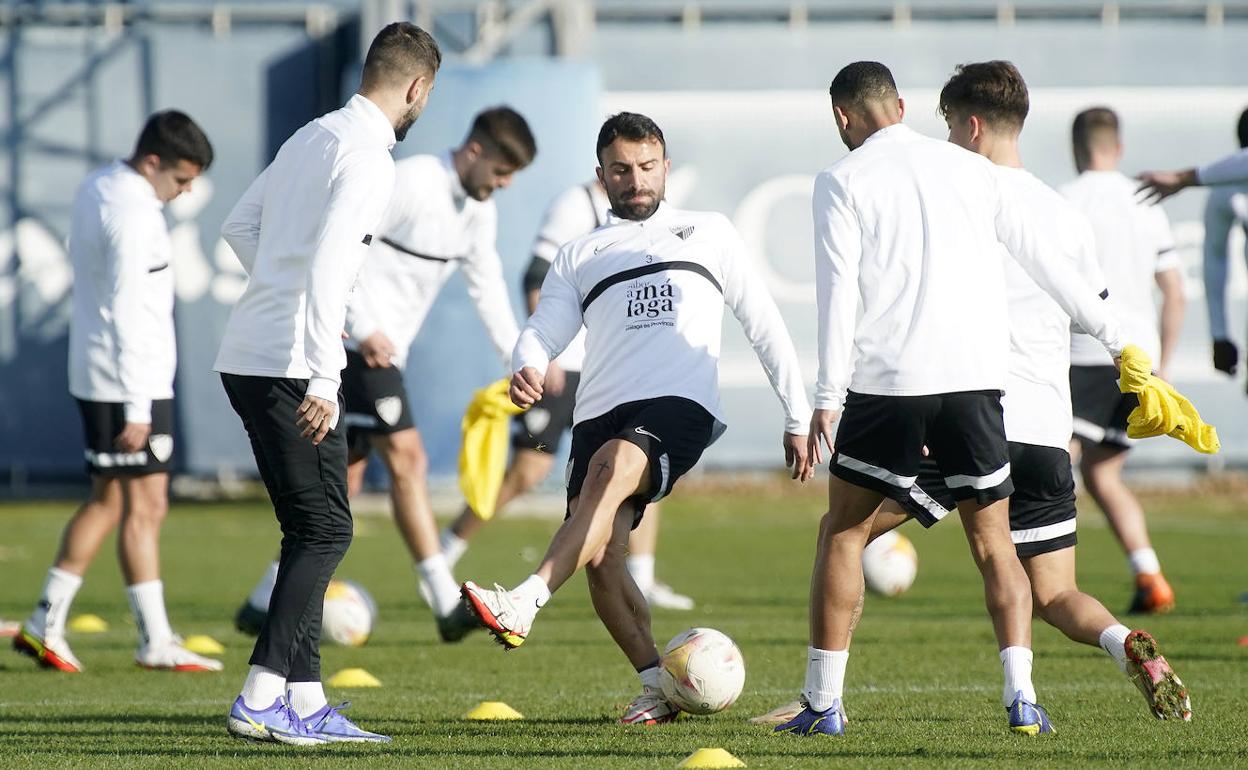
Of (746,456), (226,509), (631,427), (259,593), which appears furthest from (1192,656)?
(226,509)

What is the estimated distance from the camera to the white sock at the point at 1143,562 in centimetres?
898

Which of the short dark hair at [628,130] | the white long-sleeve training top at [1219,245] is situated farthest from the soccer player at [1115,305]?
the short dark hair at [628,130]

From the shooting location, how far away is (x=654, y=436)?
5.78 meters

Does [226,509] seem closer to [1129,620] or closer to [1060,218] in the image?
[1129,620]

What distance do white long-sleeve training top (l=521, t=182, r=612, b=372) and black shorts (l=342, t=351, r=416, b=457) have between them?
3.42ft

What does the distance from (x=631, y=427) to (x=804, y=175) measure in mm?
12592

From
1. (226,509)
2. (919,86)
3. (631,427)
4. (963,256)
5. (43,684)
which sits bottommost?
(226,509)

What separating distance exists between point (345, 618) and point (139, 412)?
1495 mm

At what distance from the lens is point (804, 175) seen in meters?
18.0

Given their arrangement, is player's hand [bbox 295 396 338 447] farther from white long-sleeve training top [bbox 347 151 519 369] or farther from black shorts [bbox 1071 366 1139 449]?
black shorts [bbox 1071 366 1139 449]

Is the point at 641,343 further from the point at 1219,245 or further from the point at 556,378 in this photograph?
the point at 1219,245

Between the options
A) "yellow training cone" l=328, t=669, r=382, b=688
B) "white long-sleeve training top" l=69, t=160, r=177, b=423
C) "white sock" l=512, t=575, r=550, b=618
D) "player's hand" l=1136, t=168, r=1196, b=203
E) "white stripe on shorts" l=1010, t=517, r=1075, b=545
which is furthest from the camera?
"white long-sleeve training top" l=69, t=160, r=177, b=423

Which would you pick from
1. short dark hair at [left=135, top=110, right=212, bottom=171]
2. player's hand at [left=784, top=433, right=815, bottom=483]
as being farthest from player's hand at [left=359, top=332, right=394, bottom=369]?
player's hand at [left=784, top=433, right=815, bottom=483]

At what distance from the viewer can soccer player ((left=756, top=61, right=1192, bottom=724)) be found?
230 inches
